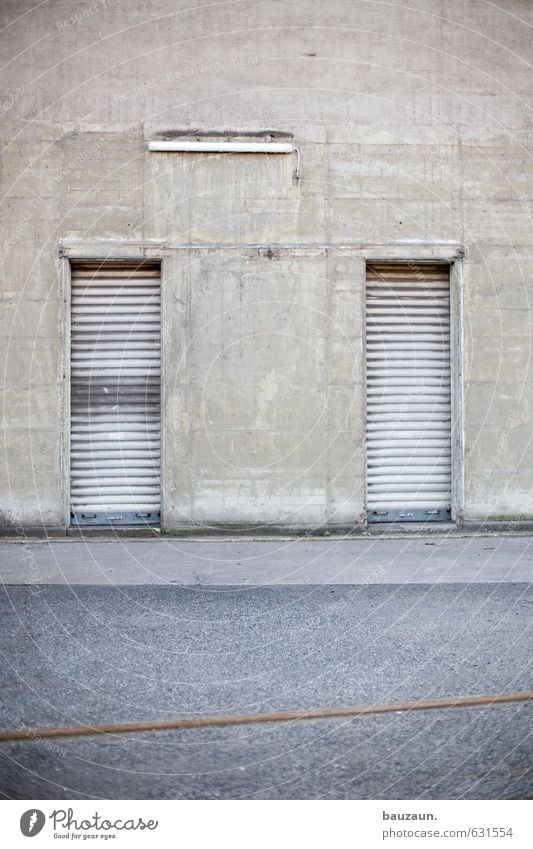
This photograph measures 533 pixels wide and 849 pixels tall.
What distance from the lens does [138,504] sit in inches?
457

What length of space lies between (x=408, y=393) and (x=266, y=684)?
7513 millimetres

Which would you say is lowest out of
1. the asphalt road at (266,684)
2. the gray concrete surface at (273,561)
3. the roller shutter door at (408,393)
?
the gray concrete surface at (273,561)

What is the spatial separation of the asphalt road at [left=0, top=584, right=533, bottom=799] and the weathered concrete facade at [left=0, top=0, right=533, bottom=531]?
11.9ft

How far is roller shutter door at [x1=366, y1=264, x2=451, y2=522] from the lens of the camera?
11805 millimetres

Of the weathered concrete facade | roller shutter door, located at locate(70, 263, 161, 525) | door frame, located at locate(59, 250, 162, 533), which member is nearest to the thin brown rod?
the weathered concrete facade

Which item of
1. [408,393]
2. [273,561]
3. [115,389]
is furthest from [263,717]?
[408,393]

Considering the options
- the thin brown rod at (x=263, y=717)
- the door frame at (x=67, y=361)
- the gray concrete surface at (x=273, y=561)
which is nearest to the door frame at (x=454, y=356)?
the gray concrete surface at (x=273, y=561)

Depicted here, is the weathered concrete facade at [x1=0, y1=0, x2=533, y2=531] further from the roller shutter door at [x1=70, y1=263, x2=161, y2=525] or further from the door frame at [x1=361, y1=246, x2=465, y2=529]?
the roller shutter door at [x1=70, y1=263, x2=161, y2=525]

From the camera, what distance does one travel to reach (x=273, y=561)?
9539 mm

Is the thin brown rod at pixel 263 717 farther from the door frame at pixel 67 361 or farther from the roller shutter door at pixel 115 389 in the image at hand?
the roller shutter door at pixel 115 389

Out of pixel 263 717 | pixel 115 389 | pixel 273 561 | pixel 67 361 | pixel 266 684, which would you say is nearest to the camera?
pixel 263 717

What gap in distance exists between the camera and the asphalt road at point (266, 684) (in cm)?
343

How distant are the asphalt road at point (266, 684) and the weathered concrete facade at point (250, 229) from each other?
364 centimetres

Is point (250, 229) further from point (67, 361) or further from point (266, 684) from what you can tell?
point (266, 684)
